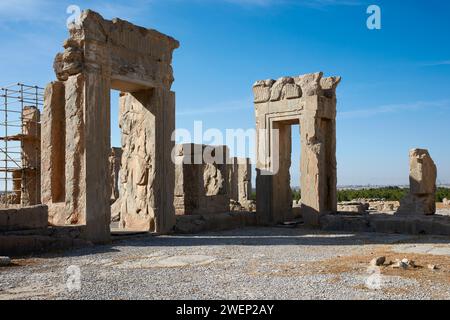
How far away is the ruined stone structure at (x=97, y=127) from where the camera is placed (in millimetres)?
9156

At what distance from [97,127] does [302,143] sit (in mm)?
5952

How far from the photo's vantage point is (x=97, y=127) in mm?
9328

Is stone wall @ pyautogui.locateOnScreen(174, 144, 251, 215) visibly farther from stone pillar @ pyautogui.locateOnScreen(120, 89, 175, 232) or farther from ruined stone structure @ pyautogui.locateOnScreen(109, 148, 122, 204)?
ruined stone structure @ pyautogui.locateOnScreen(109, 148, 122, 204)

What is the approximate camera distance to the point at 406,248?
855 cm

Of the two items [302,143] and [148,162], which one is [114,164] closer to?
[148,162]

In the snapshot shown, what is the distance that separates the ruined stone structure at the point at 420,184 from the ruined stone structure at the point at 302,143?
92.8 inches

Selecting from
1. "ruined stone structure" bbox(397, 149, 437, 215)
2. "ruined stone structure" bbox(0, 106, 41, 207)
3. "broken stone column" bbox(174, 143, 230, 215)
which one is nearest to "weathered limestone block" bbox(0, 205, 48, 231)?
"broken stone column" bbox(174, 143, 230, 215)

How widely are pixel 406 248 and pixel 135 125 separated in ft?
20.7

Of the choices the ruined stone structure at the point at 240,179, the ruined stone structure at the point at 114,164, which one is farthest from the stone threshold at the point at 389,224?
the ruined stone structure at the point at 240,179

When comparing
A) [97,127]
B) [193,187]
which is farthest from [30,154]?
[97,127]

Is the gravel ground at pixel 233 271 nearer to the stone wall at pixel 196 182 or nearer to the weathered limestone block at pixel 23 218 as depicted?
the weathered limestone block at pixel 23 218

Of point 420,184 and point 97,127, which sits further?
point 420,184

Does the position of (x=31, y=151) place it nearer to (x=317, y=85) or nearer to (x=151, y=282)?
(x=317, y=85)
